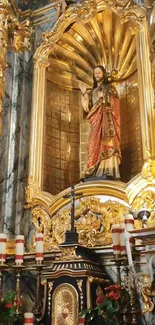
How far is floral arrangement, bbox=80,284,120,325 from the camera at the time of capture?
11.4 ft

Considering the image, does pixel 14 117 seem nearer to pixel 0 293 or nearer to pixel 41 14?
pixel 41 14

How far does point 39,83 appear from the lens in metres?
6.01

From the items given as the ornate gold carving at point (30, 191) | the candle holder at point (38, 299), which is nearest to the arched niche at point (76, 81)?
the ornate gold carving at point (30, 191)

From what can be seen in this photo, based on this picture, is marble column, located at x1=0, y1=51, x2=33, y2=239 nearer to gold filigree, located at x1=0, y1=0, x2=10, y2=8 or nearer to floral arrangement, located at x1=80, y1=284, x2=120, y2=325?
gold filigree, located at x1=0, y1=0, x2=10, y2=8

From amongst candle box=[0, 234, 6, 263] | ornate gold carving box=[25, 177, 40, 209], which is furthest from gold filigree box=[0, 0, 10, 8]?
candle box=[0, 234, 6, 263]

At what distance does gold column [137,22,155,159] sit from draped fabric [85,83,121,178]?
1.48ft

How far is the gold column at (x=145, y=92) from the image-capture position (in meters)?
4.86

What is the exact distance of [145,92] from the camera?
5.08m

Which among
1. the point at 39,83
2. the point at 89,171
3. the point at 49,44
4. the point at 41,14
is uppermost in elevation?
the point at 41,14

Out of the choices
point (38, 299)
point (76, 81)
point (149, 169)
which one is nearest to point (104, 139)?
point (149, 169)

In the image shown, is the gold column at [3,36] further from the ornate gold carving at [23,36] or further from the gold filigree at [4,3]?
the ornate gold carving at [23,36]

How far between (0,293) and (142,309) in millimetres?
1722

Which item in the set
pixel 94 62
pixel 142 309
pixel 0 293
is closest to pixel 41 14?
pixel 94 62

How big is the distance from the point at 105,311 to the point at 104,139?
2.30m
